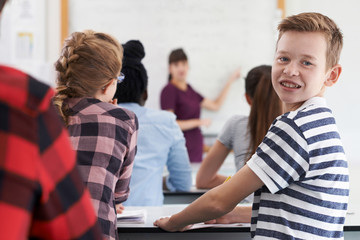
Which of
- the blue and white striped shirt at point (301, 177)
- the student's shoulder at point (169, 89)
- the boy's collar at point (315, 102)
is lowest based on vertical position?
the student's shoulder at point (169, 89)

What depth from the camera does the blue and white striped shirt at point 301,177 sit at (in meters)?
1.20

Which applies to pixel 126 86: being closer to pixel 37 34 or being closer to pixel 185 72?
pixel 185 72

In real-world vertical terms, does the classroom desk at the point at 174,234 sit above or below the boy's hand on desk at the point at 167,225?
below

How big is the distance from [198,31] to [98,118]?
11.0 feet

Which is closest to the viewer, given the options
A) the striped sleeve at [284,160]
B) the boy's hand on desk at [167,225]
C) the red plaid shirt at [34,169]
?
the red plaid shirt at [34,169]

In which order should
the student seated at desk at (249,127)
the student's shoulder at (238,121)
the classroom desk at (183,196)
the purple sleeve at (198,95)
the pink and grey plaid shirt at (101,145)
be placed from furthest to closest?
the purple sleeve at (198,95) → the classroom desk at (183,196) → the student's shoulder at (238,121) → the student seated at desk at (249,127) → the pink and grey plaid shirt at (101,145)

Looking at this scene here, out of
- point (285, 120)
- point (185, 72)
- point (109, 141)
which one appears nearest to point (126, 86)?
point (109, 141)

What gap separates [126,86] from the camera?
2.34 m

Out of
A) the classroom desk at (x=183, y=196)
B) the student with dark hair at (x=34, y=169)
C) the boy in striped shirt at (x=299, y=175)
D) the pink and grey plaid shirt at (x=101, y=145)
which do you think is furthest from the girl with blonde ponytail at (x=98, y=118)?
the classroom desk at (x=183, y=196)

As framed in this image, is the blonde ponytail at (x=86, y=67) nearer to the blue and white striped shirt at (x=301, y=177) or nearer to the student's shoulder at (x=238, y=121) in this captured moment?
the blue and white striped shirt at (x=301, y=177)

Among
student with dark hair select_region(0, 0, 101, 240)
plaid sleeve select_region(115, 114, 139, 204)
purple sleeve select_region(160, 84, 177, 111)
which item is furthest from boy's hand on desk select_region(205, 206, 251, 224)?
purple sleeve select_region(160, 84, 177, 111)

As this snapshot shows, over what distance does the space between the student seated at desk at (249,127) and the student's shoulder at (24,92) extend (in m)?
1.73

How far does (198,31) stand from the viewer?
186 inches

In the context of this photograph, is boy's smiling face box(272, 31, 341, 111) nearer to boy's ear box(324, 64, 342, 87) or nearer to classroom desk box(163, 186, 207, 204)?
boy's ear box(324, 64, 342, 87)
